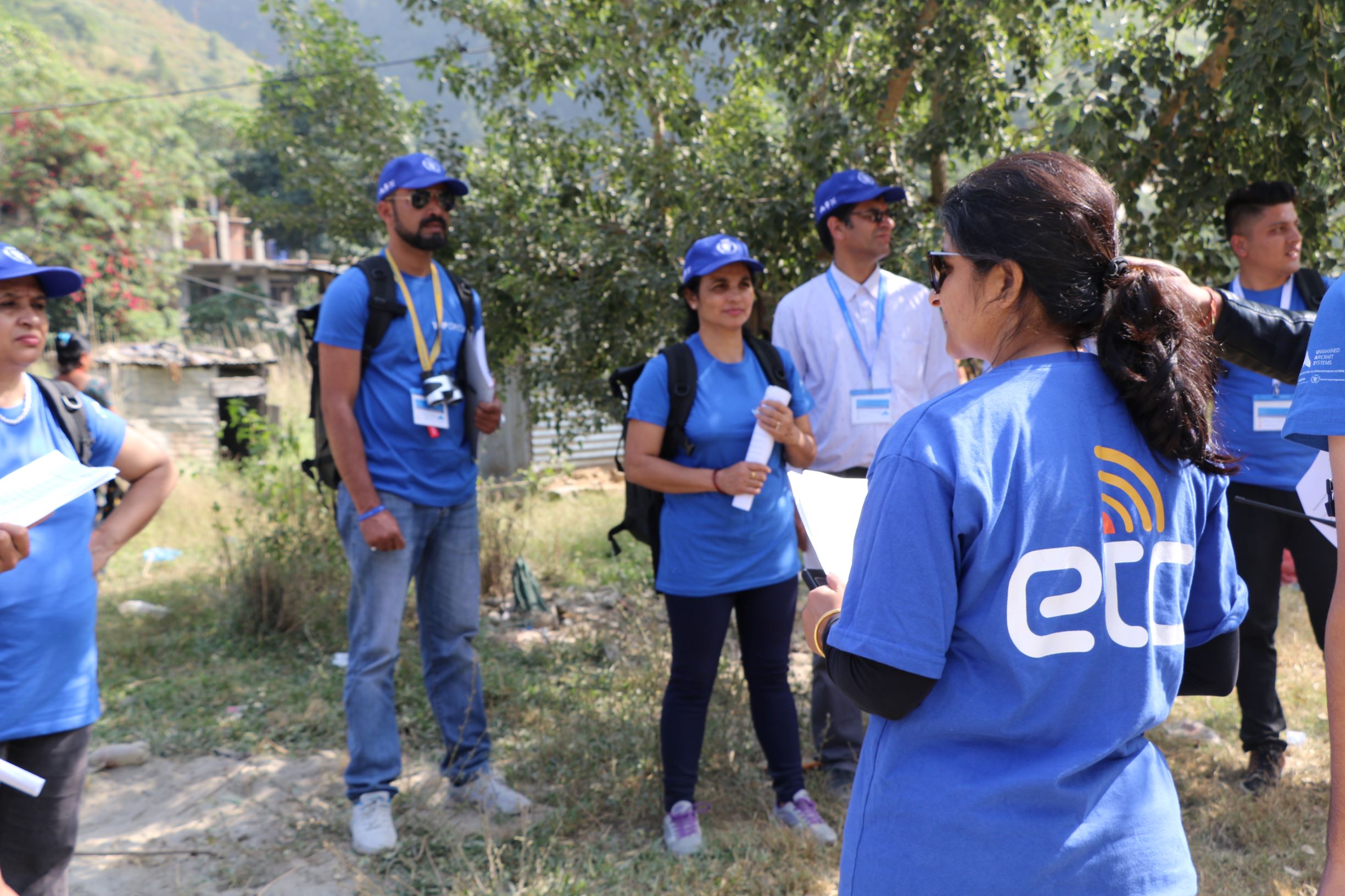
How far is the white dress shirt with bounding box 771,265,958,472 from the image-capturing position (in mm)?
3627

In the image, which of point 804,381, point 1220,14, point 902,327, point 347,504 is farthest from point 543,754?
point 1220,14

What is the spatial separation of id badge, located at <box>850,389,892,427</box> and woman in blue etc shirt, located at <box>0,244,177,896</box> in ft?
7.92

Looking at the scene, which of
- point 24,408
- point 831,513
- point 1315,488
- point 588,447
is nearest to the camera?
point 831,513

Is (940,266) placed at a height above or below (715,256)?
below

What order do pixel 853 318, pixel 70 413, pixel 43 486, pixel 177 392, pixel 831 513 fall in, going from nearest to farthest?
1. pixel 831 513
2. pixel 43 486
3. pixel 70 413
4. pixel 853 318
5. pixel 177 392

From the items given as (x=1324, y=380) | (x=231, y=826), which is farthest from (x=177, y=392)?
(x=1324, y=380)

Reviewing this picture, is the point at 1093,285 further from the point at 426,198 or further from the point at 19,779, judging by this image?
the point at 426,198

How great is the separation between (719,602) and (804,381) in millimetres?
999

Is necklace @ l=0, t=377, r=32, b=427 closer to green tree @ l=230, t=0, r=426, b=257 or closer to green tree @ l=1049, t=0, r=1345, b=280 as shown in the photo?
green tree @ l=1049, t=0, r=1345, b=280

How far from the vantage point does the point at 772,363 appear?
3.42 m

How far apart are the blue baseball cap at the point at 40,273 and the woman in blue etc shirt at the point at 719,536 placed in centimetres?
163

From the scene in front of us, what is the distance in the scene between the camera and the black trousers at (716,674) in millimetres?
3244

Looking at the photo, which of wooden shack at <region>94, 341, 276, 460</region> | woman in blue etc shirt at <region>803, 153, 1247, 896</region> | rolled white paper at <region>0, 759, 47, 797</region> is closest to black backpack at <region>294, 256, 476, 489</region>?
rolled white paper at <region>0, 759, 47, 797</region>

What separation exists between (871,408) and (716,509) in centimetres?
76
